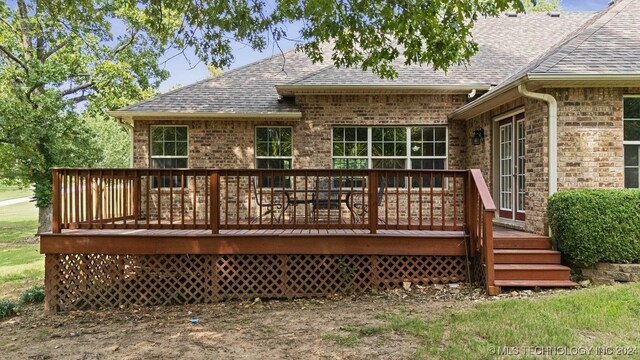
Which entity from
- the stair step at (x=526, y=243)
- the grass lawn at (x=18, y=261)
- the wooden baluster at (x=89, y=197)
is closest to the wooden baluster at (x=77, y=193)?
the wooden baluster at (x=89, y=197)

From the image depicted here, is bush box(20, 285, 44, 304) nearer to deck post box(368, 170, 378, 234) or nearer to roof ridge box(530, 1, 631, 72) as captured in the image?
deck post box(368, 170, 378, 234)

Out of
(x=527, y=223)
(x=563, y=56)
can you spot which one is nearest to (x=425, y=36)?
(x=563, y=56)

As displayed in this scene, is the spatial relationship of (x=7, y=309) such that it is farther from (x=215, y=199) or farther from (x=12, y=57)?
(x=12, y=57)

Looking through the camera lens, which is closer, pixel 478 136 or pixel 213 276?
pixel 213 276

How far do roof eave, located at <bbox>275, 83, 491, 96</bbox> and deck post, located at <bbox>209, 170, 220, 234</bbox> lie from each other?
3577 mm

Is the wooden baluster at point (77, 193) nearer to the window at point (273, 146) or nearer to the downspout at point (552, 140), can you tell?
the window at point (273, 146)

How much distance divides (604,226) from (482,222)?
162 cm

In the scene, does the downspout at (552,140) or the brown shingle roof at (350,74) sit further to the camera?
the brown shingle roof at (350,74)

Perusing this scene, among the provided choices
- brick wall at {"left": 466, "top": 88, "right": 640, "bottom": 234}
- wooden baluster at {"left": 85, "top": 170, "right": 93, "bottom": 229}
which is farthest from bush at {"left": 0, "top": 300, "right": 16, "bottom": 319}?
brick wall at {"left": 466, "top": 88, "right": 640, "bottom": 234}

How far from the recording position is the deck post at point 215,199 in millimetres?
6098

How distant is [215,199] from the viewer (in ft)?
20.1

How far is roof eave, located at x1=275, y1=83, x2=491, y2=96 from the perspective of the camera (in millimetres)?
9133

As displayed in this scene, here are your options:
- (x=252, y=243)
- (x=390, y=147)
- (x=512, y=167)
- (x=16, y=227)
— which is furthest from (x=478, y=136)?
(x=16, y=227)

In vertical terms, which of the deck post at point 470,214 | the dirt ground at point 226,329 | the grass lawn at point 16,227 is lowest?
the grass lawn at point 16,227
